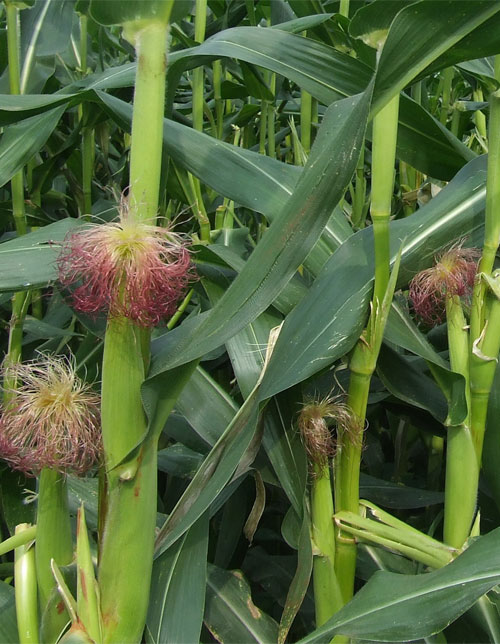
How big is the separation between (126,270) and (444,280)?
417 millimetres

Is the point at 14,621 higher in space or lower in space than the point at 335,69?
lower

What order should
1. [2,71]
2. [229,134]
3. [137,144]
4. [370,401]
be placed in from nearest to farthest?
[137,144] < [370,401] < [2,71] < [229,134]

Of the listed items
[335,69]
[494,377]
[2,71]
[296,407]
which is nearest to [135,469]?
[296,407]

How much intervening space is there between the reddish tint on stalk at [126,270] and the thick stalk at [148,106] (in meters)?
0.04

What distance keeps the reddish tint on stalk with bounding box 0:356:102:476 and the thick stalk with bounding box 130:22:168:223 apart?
0.24 m

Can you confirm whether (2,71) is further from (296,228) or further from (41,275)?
(296,228)

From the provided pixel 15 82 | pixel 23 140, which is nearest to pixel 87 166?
pixel 15 82

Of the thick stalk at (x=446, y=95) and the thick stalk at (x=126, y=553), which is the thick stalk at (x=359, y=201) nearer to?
the thick stalk at (x=446, y=95)

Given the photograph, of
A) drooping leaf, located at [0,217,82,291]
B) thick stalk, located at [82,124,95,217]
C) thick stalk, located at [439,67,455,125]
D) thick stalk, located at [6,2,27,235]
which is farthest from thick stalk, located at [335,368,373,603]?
thick stalk, located at [439,67,455,125]

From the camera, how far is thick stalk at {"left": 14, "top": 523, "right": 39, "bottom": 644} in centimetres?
72

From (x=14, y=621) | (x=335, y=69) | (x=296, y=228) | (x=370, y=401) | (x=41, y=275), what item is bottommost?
(x=14, y=621)

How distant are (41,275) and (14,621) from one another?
408 millimetres

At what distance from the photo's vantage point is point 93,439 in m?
0.70

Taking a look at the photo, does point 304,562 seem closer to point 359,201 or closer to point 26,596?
point 26,596
